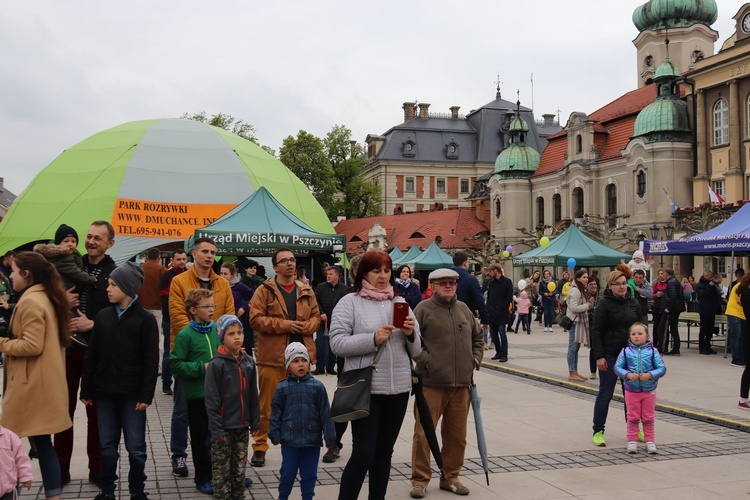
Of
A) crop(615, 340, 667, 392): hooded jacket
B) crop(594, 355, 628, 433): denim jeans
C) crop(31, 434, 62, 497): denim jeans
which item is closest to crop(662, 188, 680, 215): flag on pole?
crop(594, 355, 628, 433): denim jeans

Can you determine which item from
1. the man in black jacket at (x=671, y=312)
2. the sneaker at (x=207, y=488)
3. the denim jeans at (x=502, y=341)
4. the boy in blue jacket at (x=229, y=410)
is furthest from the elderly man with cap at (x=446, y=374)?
the man in black jacket at (x=671, y=312)

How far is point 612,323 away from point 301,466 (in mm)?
4139

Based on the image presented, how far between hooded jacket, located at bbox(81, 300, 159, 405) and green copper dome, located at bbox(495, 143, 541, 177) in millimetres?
56957

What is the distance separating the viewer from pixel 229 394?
19.2 ft

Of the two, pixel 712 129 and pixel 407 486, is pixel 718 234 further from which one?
pixel 712 129

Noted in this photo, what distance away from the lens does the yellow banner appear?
22.8 meters

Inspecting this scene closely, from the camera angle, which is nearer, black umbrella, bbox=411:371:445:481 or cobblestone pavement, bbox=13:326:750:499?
black umbrella, bbox=411:371:445:481

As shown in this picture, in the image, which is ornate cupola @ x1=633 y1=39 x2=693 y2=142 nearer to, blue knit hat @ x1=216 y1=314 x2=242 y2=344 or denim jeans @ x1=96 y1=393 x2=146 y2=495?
blue knit hat @ x1=216 y1=314 x2=242 y2=344

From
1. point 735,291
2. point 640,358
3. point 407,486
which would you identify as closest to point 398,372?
point 407,486

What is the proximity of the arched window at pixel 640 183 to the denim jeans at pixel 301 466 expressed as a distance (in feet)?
146

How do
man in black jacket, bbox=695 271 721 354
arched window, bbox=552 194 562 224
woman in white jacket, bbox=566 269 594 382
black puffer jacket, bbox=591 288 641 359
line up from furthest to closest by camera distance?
arched window, bbox=552 194 562 224
man in black jacket, bbox=695 271 721 354
woman in white jacket, bbox=566 269 594 382
black puffer jacket, bbox=591 288 641 359

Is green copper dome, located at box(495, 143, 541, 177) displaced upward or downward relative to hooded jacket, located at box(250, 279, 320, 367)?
upward

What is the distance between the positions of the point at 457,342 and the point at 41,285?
3.11 m

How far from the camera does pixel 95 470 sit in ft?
21.7
